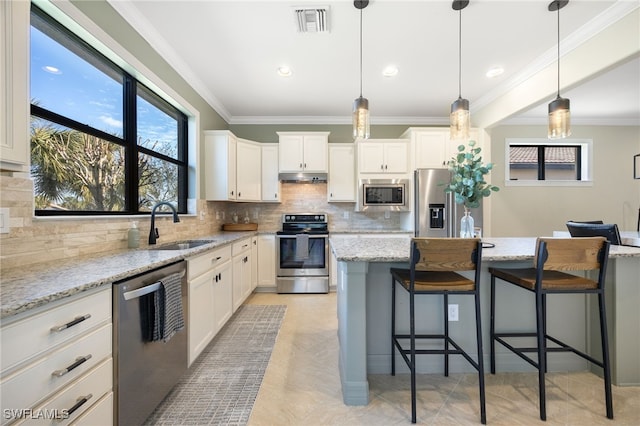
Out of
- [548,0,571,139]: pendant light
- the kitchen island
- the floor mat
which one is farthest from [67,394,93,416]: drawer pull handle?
[548,0,571,139]: pendant light

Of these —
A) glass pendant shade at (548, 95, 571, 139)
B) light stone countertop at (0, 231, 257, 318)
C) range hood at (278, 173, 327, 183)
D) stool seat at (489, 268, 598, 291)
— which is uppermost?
glass pendant shade at (548, 95, 571, 139)

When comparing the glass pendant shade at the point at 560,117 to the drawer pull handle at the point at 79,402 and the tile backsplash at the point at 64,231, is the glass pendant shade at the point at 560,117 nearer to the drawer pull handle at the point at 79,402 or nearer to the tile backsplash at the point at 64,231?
the drawer pull handle at the point at 79,402

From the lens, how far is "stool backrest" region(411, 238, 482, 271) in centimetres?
144

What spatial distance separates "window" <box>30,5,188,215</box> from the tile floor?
1.85 m

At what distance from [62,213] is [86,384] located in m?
1.12

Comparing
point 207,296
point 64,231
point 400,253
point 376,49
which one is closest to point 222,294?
point 207,296

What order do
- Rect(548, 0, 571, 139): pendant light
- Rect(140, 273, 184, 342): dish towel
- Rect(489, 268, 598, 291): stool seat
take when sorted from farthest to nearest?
Rect(548, 0, 571, 139): pendant light → Rect(489, 268, 598, 291): stool seat → Rect(140, 273, 184, 342): dish towel

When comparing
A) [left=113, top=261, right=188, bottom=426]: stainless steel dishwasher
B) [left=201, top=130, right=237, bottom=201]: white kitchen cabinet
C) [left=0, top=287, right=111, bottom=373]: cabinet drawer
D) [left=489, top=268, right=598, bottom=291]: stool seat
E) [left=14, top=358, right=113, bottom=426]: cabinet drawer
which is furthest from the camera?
[left=201, top=130, right=237, bottom=201]: white kitchen cabinet

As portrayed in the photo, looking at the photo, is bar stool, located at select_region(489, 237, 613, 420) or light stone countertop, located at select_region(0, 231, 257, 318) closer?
light stone countertop, located at select_region(0, 231, 257, 318)

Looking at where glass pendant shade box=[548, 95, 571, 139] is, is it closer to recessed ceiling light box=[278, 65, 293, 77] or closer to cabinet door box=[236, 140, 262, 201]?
Answer: recessed ceiling light box=[278, 65, 293, 77]

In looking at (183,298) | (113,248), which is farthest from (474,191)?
(113,248)

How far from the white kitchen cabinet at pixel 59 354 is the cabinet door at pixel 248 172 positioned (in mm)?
2755

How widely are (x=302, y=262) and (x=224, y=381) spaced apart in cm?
204

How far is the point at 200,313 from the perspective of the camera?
6.66 feet
